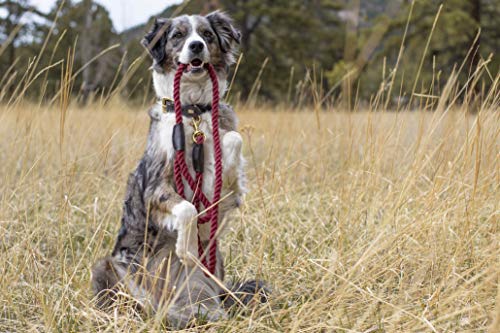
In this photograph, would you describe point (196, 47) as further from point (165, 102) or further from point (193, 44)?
point (165, 102)

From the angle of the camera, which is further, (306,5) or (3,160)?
(306,5)

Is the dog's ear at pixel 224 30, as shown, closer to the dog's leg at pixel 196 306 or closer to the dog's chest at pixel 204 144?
the dog's chest at pixel 204 144

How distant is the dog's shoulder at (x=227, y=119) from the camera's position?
242 centimetres

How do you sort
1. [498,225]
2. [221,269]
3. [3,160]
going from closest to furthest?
[221,269], [498,225], [3,160]

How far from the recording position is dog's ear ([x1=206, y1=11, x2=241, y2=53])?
253 centimetres

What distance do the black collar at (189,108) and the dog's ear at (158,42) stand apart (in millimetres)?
206

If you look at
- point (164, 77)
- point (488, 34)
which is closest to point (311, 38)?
point (488, 34)

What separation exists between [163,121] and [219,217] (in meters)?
0.47

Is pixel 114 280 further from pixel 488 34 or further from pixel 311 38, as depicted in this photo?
pixel 311 38

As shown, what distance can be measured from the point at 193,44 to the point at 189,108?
0.26 m

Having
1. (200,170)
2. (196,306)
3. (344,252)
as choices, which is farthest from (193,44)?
(344,252)

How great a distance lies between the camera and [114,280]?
249 centimetres

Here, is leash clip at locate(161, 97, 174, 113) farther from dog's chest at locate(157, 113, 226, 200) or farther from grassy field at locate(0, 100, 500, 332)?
grassy field at locate(0, 100, 500, 332)

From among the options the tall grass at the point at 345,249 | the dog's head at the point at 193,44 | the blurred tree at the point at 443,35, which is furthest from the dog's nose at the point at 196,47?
the blurred tree at the point at 443,35
